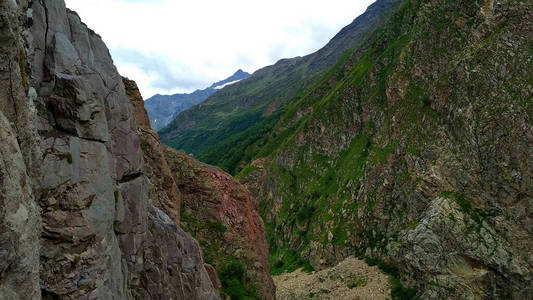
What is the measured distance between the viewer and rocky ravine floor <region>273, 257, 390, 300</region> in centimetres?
5203

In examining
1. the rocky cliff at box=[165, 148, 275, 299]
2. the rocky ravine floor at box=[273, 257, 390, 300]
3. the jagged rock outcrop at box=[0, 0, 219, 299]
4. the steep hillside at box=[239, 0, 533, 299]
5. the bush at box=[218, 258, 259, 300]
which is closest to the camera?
the jagged rock outcrop at box=[0, 0, 219, 299]

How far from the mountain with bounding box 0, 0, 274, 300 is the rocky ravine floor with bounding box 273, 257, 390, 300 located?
113ft

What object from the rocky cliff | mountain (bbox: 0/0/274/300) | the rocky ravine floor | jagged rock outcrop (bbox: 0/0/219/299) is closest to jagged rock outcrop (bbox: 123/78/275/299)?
the rocky cliff

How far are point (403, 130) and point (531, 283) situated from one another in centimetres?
3116

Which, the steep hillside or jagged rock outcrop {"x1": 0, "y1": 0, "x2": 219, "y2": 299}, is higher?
jagged rock outcrop {"x1": 0, "y1": 0, "x2": 219, "y2": 299}

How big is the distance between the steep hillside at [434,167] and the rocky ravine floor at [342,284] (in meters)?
2.25

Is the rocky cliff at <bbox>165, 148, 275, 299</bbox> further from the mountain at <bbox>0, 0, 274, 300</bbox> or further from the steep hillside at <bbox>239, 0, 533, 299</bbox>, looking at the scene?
the steep hillside at <bbox>239, 0, 533, 299</bbox>

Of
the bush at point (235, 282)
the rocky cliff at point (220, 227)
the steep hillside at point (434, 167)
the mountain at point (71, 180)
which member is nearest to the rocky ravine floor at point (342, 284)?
the steep hillside at point (434, 167)

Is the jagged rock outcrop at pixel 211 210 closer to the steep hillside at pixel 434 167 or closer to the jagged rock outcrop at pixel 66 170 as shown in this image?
the jagged rock outcrop at pixel 66 170

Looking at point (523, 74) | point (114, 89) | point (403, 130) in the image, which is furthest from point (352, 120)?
point (114, 89)

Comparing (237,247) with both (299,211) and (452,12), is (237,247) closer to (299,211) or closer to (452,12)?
(299,211)

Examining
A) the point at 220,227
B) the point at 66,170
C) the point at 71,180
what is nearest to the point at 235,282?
the point at 220,227

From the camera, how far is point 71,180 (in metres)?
14.4

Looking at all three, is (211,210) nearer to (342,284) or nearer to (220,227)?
(220,227)
